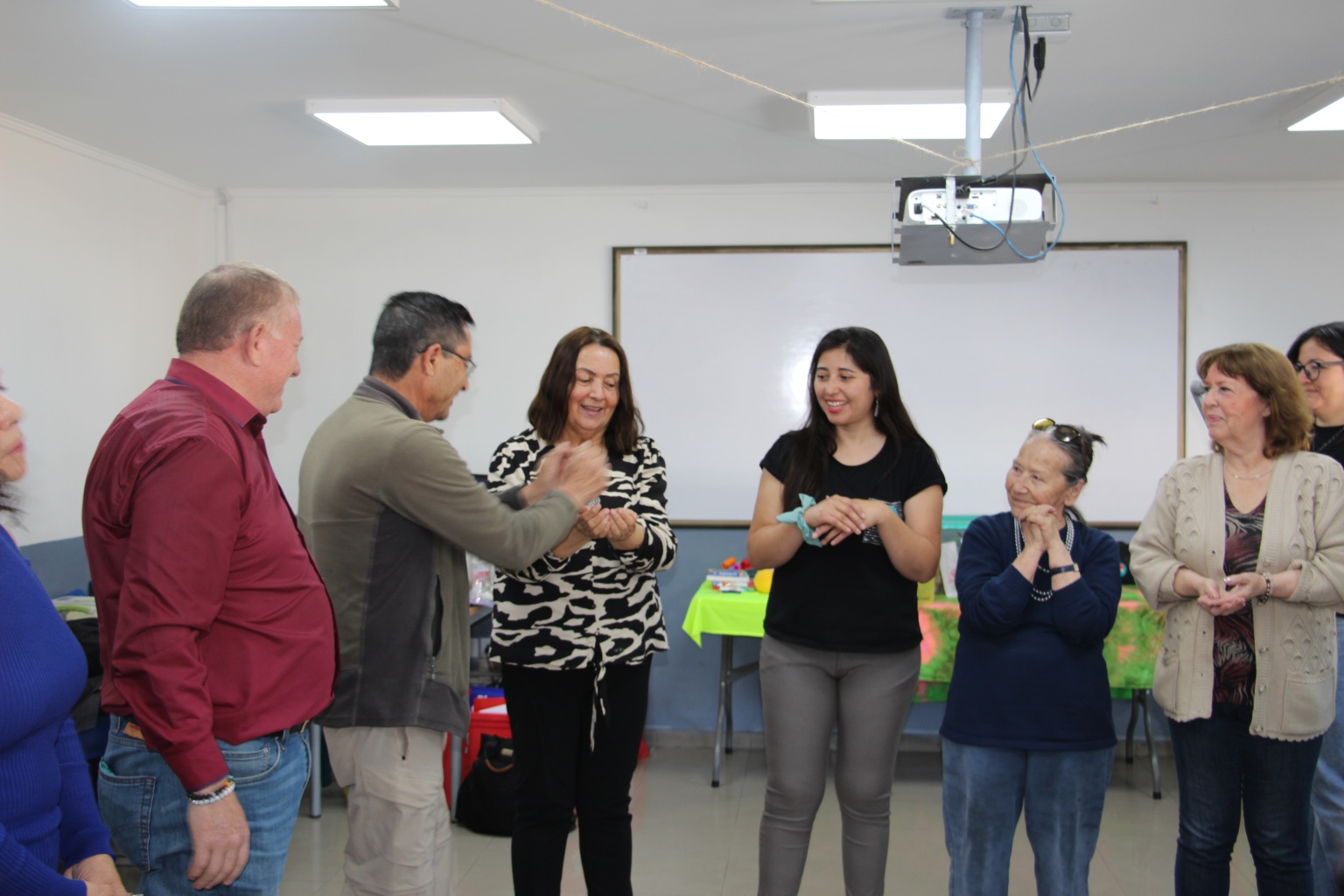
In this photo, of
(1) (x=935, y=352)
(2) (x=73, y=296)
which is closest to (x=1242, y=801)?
(1) (x=935, y=352)

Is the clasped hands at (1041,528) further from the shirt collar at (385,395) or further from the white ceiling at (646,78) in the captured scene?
the white ceiling at (646,78)

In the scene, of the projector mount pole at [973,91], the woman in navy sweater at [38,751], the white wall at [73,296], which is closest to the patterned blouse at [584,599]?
the woman in navy sweater at [38,751]

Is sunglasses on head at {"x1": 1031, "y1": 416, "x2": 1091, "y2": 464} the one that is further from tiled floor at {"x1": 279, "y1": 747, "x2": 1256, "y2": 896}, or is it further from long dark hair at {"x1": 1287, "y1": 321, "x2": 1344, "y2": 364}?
tiled floor at {"x1": 279, "y1": 747, "x2": 1256, "y2": 896}

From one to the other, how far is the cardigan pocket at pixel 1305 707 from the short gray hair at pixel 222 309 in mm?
2101

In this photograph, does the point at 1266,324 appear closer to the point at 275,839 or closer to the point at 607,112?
the point at 607,112

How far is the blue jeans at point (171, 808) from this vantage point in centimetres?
143

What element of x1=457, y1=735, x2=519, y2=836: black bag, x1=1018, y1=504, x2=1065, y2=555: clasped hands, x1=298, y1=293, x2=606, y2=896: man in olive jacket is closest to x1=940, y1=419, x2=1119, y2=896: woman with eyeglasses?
x1=1018, y1=504, x2=1065, y2=555: clasped hands

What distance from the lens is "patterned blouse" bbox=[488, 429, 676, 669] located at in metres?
2.15

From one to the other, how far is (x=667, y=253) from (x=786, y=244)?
0.57m

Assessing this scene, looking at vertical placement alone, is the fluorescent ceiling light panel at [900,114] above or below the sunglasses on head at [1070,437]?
above

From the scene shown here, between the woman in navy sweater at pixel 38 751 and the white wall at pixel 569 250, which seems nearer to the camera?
the woman in navy sweater at pixel 38 751

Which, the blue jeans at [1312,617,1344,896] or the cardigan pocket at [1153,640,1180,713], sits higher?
the cardigan pocket at [1153,640,1180,713]

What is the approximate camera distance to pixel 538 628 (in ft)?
7.07

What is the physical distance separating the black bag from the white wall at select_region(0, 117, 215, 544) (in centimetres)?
190
